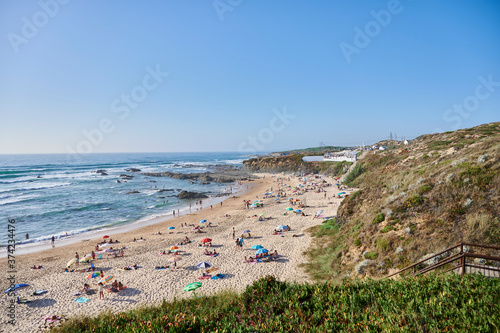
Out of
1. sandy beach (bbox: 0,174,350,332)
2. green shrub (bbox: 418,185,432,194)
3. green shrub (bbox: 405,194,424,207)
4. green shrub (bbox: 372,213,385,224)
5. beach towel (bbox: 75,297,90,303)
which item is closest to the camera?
green shrub (bbox: 405,194,424,207)

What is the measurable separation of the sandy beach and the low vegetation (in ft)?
15.3

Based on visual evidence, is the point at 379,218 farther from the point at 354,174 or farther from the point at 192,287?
the point at 354,174

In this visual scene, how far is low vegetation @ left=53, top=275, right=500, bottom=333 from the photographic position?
464cm

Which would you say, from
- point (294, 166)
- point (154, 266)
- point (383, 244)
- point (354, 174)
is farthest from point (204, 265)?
point (294, 166)

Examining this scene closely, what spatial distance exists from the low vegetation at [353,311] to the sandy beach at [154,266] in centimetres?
467

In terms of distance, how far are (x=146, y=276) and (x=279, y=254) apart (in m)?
10.1

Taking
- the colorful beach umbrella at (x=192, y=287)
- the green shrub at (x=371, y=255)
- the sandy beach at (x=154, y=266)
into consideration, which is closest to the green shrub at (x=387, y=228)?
the green shrub at (x=371, y=255)

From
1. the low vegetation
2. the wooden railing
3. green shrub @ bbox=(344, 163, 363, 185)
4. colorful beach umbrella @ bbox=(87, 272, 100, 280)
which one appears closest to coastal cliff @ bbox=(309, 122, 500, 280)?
the wooden railing

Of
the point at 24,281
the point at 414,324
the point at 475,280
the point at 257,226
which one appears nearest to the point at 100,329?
the point at 414,324

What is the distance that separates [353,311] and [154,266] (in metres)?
17.2

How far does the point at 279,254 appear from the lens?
18953 millimetres

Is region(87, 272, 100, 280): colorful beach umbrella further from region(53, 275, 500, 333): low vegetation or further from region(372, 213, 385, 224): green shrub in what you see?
region(372, 213, 385, 224): green shrub

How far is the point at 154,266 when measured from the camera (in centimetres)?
1873

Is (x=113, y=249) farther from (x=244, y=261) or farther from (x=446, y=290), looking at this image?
(x=446, y=290)
